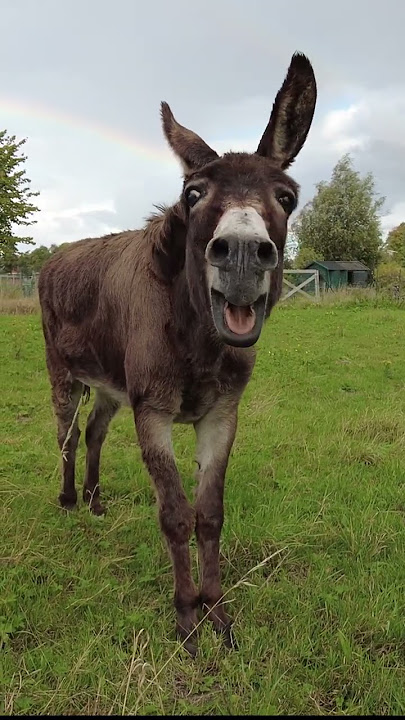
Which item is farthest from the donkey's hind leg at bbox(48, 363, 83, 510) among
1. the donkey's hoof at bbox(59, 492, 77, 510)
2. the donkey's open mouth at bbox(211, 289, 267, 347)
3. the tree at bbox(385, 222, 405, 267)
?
the tree at bbox(385, 222, 405, 267)

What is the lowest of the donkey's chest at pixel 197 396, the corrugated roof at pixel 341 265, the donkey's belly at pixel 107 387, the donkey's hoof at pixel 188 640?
the donkey's hoof at pixel 188 640

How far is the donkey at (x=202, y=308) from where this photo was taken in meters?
2.25

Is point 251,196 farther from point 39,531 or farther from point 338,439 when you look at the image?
point 338,439

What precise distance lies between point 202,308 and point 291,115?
100cm

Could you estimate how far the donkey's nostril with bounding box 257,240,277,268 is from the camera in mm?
2113

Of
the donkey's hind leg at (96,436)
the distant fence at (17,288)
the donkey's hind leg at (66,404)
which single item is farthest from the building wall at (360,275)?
the donkey's hind leg at (66,404)

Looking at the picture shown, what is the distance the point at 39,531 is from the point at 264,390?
15.0 feet

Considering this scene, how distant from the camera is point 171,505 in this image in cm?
278

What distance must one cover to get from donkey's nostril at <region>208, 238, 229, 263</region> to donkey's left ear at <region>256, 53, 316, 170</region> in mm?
797

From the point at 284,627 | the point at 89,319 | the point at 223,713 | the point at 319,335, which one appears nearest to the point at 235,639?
the point at 284,627

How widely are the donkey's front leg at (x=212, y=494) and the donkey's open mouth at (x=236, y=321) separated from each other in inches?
30.9

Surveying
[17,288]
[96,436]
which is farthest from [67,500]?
[17,288]

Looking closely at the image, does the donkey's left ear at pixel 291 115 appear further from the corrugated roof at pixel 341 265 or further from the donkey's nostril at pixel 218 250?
the corrugated roof at pixel 341 265

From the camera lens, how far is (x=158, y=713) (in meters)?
2.10
